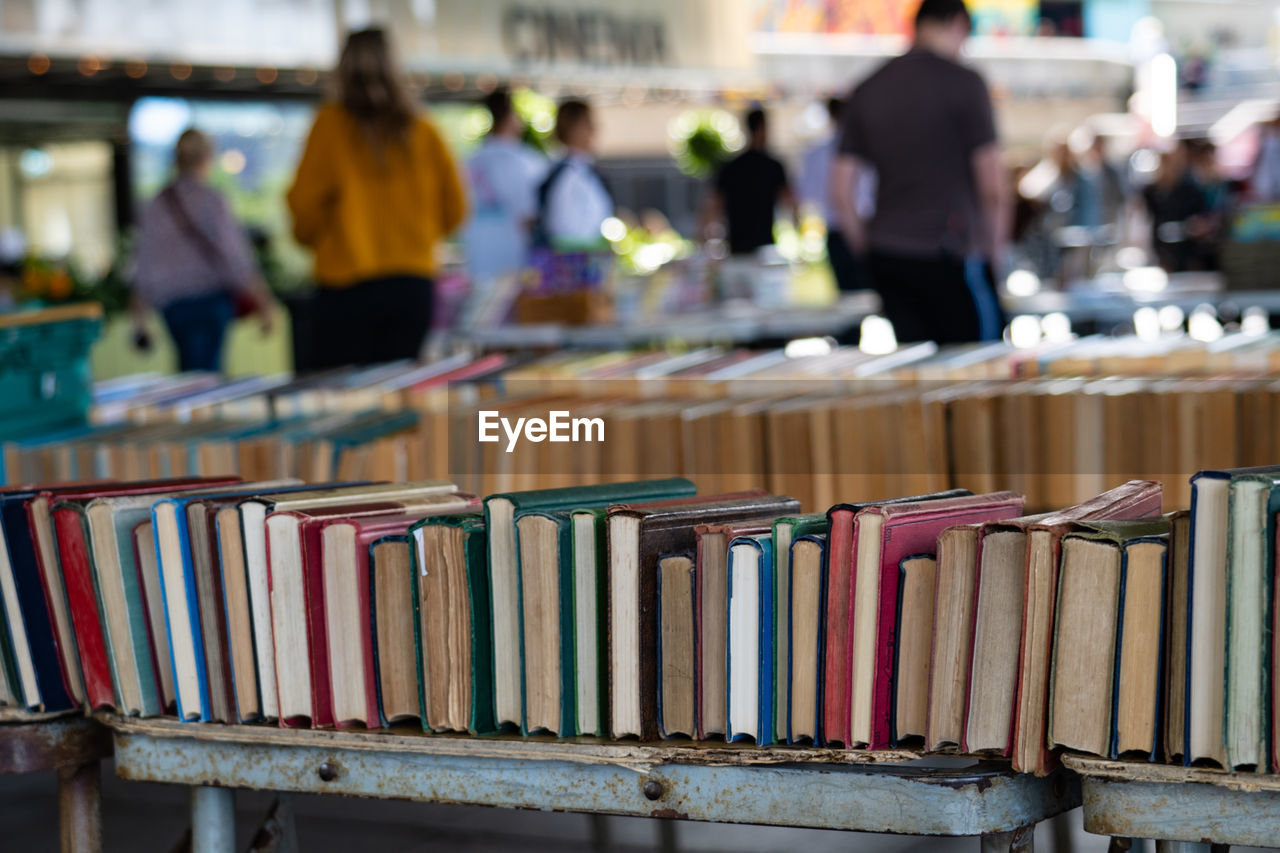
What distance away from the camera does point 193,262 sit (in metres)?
5.62

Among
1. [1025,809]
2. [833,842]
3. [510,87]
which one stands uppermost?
[510,87]

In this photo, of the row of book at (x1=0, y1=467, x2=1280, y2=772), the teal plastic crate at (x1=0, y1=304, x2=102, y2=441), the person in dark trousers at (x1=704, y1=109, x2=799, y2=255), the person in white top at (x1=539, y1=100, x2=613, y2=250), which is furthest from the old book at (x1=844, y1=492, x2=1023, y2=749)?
the person in dark trousers at (x1=704, y1=109, x2=799, y2=255)

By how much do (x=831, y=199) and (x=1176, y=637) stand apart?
485 cm

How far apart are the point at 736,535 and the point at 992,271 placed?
119 inches

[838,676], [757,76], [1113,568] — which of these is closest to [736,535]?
[838,676]

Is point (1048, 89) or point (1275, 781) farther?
point (1048, 89)

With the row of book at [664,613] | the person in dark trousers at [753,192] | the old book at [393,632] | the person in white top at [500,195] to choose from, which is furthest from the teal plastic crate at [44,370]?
the person in dark trousers at [753,192]

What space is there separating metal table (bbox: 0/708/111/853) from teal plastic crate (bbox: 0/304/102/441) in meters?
1.13

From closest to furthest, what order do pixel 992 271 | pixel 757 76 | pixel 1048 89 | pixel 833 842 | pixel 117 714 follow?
pixel 117 714
pixel 833 842
pixel 992 271
pixel 757 76
pixel 1048 89

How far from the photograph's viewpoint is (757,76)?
13.0m

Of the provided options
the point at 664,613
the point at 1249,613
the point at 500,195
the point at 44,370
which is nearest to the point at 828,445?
the point at 664,613

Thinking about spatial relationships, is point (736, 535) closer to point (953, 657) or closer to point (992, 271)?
point (953, 657)

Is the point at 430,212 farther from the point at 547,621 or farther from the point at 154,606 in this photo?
the point at 547,621

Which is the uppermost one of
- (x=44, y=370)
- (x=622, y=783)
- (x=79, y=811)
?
(x=44, y=370)
